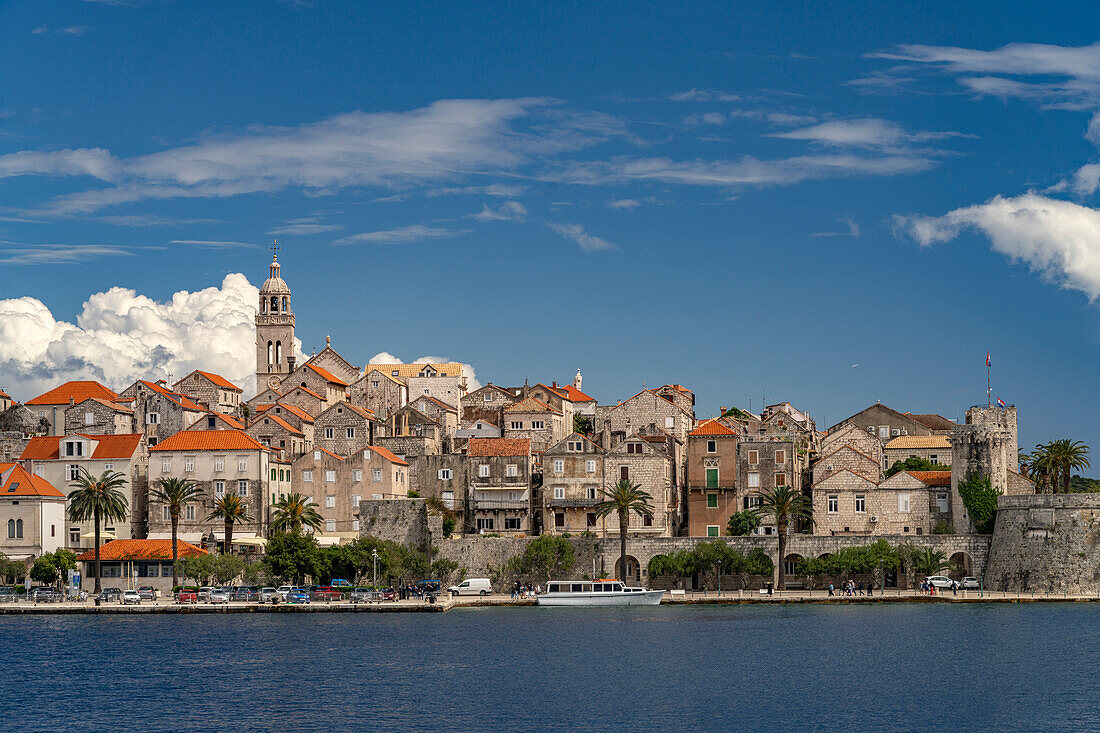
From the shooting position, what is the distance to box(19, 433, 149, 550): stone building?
108 metres

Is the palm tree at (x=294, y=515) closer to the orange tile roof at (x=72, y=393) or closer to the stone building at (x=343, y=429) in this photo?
the stone building at (x=343, y=429)

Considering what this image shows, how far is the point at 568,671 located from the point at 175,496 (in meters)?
45.0

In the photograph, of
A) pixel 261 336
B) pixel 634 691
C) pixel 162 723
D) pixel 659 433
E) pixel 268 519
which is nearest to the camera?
pixel 162 723

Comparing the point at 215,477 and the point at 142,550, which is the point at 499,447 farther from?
the point at 142,550

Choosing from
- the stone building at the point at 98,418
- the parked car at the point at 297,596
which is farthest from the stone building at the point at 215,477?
the stone building at the point at 98,418

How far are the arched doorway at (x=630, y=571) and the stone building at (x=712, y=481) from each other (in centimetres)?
744

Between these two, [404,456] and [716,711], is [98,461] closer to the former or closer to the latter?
[404,456]

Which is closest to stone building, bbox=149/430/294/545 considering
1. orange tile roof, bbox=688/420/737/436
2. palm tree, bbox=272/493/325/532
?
palm tree, bbox=272/493/325/532

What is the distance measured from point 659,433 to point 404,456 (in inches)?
812

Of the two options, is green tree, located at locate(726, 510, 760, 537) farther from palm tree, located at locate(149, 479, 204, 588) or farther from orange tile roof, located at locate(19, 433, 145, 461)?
orange tile roof, located at locate(19, 433, 145, 461)

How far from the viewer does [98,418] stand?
122250 millimetres

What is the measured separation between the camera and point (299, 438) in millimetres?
117688

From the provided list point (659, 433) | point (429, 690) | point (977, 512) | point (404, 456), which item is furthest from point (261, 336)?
point (429, 690)

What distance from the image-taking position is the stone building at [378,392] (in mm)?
134375
